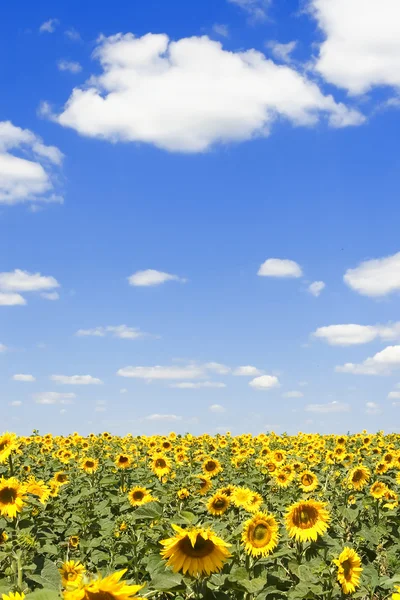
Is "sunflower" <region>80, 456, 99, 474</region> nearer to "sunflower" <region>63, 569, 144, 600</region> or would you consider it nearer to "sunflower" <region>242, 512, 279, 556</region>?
"sunflower" <region>242, 512, 279, 556</region>

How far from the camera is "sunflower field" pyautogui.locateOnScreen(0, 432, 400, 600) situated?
13.0ft

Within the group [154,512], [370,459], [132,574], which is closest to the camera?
[154,512]

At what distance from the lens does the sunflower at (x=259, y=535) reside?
597cm

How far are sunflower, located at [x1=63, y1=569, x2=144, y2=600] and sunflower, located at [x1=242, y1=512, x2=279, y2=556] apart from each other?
10.6 ft

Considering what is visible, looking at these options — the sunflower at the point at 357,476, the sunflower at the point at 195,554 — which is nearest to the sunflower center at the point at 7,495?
the sunflower at the point at 195,554

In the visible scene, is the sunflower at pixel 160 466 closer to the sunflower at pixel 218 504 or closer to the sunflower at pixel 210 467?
the sunflower at pixel 210 467

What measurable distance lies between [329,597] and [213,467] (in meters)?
5.83

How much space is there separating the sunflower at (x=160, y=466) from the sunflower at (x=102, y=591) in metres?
9.39

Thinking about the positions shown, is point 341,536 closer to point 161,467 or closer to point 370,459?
point 161,467

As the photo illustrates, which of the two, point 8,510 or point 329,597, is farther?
→ point 8,510

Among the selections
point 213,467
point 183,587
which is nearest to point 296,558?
point 183,587

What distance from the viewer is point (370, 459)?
15977 mm

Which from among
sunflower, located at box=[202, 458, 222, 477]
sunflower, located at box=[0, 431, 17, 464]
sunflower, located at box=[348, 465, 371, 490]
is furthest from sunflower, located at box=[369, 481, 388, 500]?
sunflower, located at box=[0, 431, 17, 464]

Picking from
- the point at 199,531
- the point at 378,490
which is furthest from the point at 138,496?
the point at 199,531
